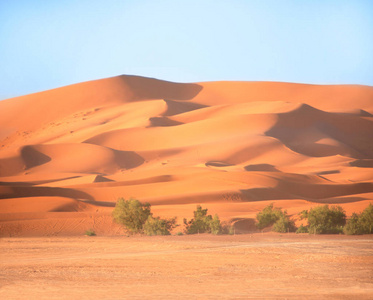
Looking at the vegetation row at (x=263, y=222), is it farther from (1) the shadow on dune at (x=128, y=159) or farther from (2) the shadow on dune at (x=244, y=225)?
(1) the shadow on dune at (x=128, y=159)

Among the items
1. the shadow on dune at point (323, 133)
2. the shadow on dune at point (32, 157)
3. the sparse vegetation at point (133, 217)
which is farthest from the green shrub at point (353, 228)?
the shadow on dune at point (32, 157)

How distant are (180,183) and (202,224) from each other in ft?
64.4

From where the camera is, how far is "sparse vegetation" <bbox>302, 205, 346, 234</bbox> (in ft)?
91.0

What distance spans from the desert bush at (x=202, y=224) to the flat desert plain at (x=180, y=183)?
4.08 ft

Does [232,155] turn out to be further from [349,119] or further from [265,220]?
[265,220]

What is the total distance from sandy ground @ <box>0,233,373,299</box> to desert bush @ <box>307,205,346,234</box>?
236 inches

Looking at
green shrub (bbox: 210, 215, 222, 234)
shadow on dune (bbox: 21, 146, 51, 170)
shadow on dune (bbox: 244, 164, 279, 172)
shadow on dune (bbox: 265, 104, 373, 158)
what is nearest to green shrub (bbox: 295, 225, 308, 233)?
green shrub (bbox: 210, 215, 222, 234)

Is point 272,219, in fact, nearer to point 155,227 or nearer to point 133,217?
point 155,227

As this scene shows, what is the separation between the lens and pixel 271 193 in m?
44.8

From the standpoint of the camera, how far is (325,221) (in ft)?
94.4

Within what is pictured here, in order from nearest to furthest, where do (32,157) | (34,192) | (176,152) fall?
(34,192), (32,157), (176,152)

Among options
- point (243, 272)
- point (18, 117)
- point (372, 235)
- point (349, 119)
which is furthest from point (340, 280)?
point (18, 117)

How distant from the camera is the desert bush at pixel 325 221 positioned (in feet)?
91.0

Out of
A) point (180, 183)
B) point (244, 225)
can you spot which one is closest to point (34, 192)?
point (180, 183)
